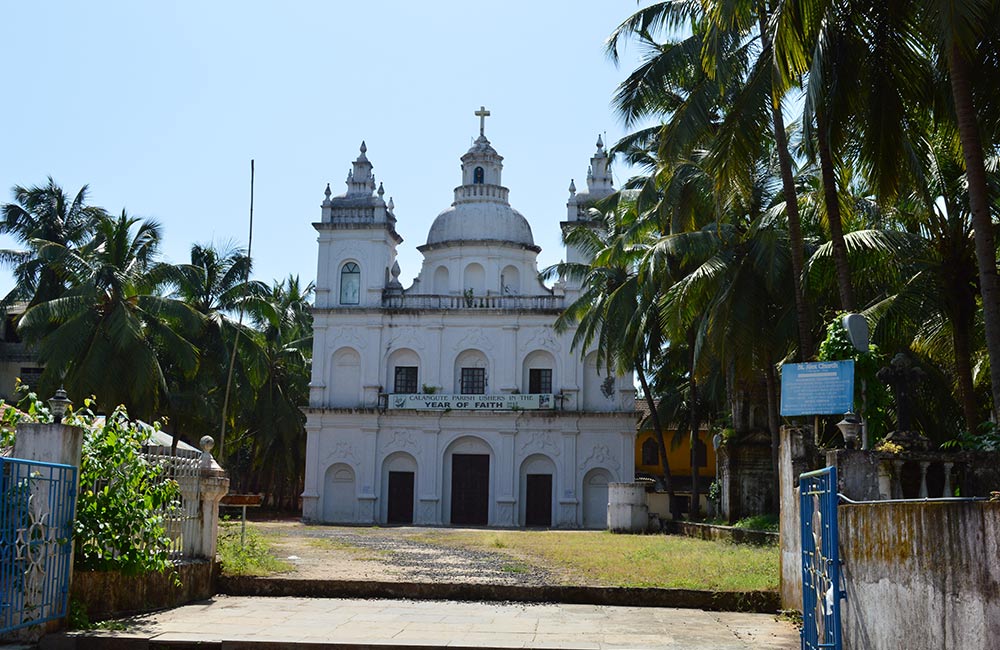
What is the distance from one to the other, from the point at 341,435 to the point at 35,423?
28.1 m

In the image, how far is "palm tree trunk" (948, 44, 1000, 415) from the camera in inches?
→ 395

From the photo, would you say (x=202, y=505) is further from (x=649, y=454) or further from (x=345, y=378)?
(x=649, y=454)

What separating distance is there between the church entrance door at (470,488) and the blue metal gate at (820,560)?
2887 cm

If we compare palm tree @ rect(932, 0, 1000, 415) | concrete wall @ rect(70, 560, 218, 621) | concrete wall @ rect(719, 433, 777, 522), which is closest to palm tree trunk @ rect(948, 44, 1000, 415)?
palm tree @ rect(932, 0, 1000, 415)

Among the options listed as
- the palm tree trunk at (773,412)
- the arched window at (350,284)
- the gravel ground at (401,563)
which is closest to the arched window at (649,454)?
the arched window at (350,284)

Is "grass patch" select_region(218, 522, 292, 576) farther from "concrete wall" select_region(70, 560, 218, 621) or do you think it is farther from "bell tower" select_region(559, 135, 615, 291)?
"bell tower" select_region(559, 135, 615, 291)

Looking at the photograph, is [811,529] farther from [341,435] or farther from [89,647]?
[341,435]

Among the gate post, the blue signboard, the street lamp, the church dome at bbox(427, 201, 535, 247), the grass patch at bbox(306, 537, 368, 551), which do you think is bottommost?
the grass patch at bbox(306, 537, 368, 551)

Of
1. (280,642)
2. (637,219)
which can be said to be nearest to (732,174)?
(280,642)

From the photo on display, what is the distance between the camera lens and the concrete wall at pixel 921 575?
16.9ft

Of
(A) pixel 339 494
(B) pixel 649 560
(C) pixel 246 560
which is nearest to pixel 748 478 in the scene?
(B) pixel 649 560

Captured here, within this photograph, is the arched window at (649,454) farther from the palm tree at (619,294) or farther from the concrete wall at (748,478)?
the concrete wall at (748,478)

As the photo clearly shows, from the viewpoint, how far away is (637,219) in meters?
25.7

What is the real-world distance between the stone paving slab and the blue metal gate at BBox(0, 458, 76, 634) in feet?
1.15
